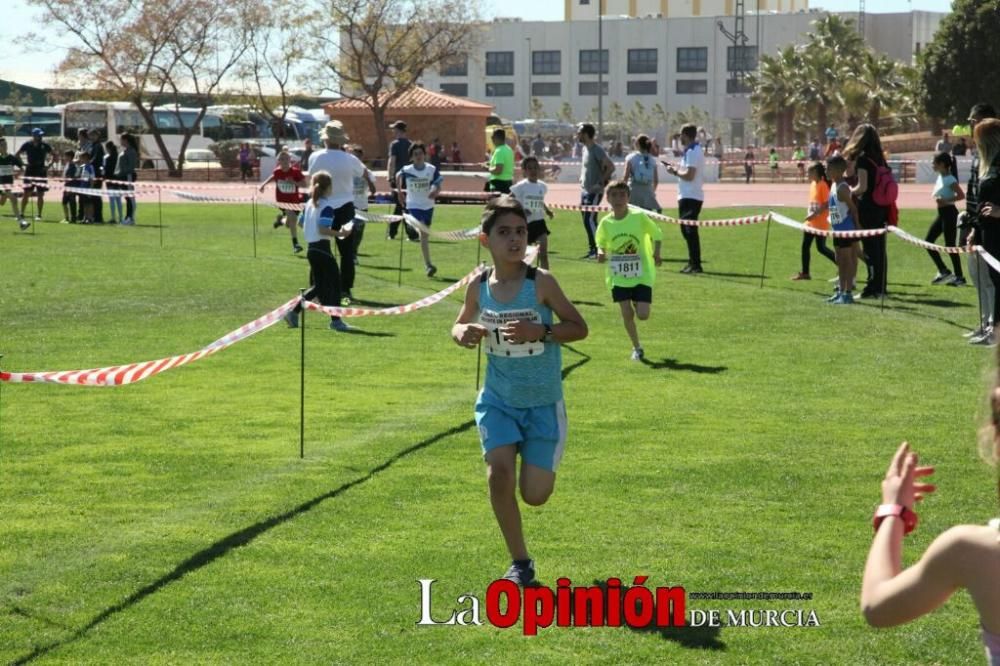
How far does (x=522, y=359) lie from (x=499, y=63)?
393ft

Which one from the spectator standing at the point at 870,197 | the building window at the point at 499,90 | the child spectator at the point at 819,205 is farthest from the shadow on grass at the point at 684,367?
the building window at the point at 499,90

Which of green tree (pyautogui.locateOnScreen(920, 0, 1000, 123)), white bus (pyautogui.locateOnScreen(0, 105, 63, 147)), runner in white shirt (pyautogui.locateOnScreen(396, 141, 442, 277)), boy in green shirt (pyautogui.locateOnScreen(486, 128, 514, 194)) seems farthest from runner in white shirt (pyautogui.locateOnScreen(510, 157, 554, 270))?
white bus (pyautogui.locateOnScreen(0, 105, 63, 147))

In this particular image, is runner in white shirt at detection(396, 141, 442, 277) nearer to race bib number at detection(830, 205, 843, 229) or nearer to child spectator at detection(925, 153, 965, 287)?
race bib number at detection(830, 205, 843, 229)

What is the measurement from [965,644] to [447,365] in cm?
808

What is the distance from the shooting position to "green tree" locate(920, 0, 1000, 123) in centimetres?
6862

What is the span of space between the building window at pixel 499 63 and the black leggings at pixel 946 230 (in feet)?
343

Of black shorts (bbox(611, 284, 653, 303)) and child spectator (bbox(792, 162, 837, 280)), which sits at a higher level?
child spectator (bbox(792, 162, 837, 280))

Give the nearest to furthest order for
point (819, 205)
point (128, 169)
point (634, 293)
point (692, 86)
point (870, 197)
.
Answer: point (634, 293), point (870, 197), point (819, 205), point (128, 169), point (692, 86)

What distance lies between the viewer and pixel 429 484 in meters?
8.80

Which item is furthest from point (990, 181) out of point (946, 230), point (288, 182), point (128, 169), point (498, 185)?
point (128, 169)

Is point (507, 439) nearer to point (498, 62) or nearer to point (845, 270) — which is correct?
point (845, 270)

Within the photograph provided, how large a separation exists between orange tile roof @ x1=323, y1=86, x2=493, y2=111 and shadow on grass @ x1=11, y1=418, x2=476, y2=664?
5254 cm

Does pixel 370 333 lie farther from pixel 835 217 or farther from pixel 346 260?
pixel 835 217

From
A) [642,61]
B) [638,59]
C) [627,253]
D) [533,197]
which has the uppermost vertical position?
[638,59]
